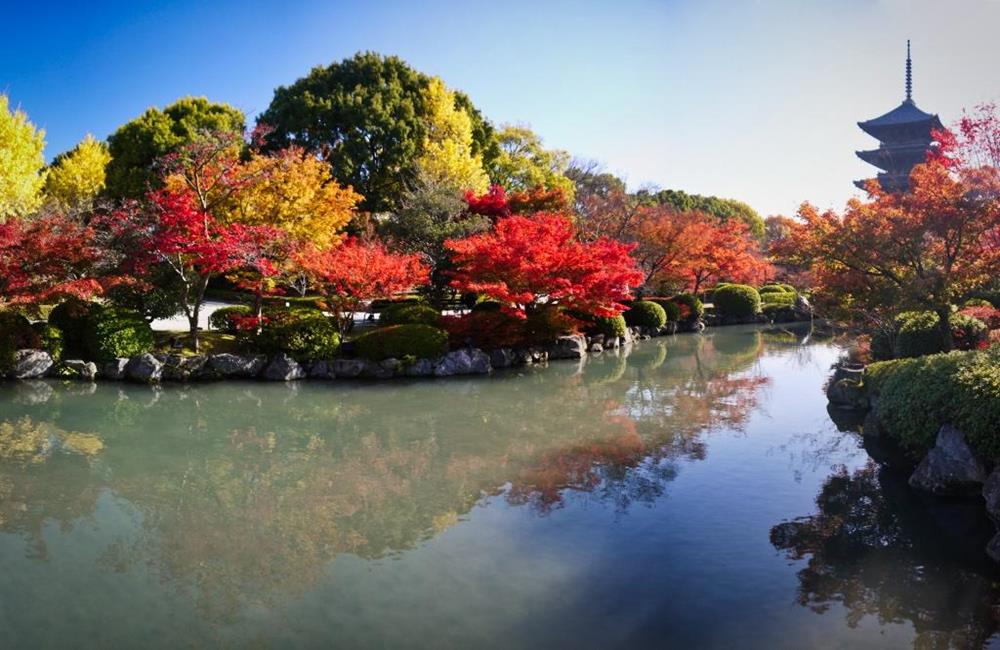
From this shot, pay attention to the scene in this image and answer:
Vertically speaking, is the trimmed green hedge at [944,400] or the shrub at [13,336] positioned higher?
the shrub at [13,336]

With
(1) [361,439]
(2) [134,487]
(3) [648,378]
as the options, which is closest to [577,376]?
(3) [648,378]

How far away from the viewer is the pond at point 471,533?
14.2 feet

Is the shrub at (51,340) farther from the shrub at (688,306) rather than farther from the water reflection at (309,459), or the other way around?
the shrub at (688,306)

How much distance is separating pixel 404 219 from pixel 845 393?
456 inches

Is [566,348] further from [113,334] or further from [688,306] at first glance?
[113,334]

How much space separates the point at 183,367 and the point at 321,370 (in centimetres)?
253

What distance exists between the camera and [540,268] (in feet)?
46.8

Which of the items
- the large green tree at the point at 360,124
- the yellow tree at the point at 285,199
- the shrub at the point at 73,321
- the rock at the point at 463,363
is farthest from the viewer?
the large green tree at the point at 360,124

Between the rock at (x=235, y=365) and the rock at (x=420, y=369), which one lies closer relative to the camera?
the rock at (x=235, y=365)

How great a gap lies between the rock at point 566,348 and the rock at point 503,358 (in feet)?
4.59

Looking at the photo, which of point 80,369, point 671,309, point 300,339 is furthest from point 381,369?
point 671,309

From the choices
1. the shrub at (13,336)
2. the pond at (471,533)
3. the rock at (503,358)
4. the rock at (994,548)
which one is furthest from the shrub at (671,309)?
the rock at (994,548)

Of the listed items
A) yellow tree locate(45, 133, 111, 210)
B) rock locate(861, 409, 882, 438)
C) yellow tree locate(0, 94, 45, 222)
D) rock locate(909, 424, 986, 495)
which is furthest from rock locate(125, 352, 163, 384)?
yellow tree locate(45, 133, 111, 210)

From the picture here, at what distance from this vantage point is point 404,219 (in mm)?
18094
